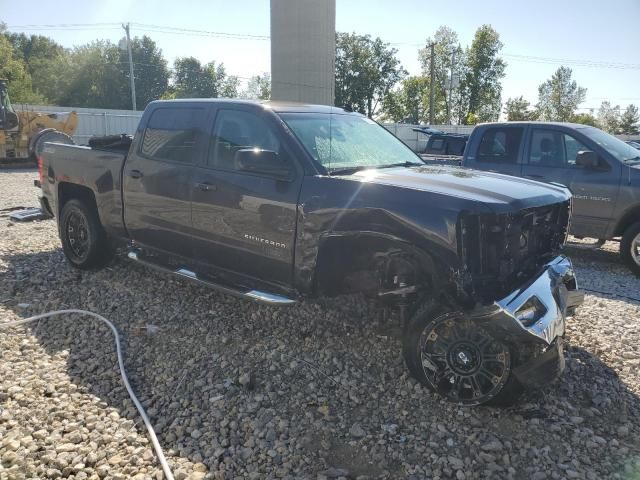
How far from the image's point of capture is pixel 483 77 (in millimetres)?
52875

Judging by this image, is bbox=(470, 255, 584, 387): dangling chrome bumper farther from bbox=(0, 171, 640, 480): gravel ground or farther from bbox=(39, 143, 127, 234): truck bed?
bbox=(39, 143, 127, 234): truck bed

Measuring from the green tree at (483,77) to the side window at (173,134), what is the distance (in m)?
49.7

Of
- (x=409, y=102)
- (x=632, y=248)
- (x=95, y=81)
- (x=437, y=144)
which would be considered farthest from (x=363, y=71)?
(x=632, y=248)

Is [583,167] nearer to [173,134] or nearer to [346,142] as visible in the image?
[346,142]

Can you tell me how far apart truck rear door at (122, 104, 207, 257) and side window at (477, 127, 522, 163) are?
4725 mm

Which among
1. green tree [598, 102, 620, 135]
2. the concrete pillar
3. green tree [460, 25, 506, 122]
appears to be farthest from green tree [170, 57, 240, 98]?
the concrete pillar

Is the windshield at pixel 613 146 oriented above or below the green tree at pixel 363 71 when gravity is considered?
below

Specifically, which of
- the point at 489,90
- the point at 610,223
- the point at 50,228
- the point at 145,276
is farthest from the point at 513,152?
the point at 489,90

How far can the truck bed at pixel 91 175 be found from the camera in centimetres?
538

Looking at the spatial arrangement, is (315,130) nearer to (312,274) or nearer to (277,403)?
(312,274)

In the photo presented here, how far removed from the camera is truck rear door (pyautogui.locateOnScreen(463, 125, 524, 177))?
298 inches

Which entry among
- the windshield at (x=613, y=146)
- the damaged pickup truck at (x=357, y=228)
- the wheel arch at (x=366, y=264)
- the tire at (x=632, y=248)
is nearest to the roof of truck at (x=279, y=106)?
the damaged pickup truck at (x=357, y=228)

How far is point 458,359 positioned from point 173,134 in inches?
130

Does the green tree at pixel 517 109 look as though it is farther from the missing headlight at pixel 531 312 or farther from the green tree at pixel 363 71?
the missing headlight at pixel 531 312
